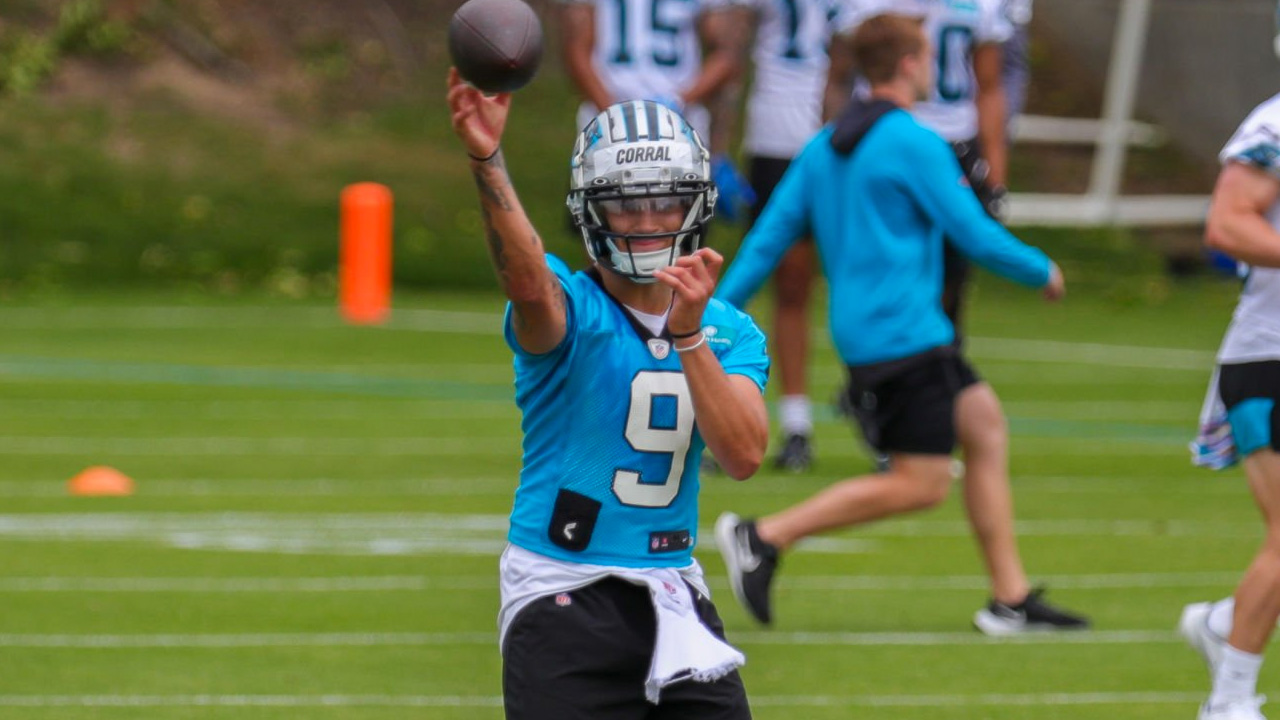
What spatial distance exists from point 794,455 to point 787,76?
2331 millimetres

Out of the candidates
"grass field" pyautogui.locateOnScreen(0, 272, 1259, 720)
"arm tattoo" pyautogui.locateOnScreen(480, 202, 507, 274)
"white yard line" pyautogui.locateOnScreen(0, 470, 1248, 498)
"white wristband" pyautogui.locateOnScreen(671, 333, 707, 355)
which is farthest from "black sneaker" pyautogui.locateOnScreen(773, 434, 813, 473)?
"arm tattoo" pyautogui.locateOnScreen(480, 202, 507, 274)

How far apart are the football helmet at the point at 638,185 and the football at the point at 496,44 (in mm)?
212

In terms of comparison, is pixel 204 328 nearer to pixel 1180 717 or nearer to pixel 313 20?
pixel 313 20

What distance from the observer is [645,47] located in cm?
1248

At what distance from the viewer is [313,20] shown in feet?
83.7

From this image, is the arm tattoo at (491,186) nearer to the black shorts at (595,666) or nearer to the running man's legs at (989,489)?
the black shorts at (595,666)

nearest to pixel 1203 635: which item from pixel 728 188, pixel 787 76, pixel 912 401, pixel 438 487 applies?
pixel 912 401

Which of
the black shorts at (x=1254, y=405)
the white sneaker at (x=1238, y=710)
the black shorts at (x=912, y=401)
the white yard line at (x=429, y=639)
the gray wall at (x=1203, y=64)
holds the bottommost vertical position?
the white yard line at (x=429, y=639)

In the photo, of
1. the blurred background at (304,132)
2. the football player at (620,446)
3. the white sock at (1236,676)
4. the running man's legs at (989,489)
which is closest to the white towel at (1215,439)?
the white sock at (1236,676)

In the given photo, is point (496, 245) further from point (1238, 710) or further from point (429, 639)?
point (429, 639)

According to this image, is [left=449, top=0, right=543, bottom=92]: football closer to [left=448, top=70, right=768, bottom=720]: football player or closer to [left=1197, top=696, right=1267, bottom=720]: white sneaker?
[left=448, top=70, right=768, bottom=720]: football player

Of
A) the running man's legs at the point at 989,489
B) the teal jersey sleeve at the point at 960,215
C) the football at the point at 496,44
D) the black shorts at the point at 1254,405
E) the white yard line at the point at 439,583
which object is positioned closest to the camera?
the football at the point at 496,44

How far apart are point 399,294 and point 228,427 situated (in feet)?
25.2

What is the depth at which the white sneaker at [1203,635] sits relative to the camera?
21.4 feet
